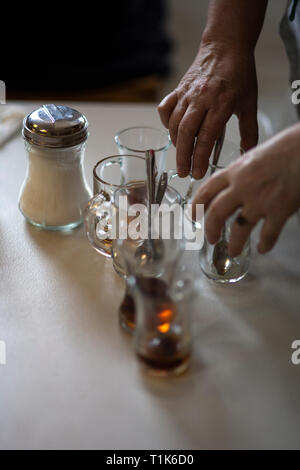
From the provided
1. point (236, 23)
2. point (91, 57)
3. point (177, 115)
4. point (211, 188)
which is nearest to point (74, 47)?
point (91, 57)

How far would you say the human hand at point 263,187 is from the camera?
0.59 m

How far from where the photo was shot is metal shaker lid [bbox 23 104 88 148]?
74 cm

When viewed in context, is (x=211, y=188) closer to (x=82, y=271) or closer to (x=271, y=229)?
(x=271, y=229)

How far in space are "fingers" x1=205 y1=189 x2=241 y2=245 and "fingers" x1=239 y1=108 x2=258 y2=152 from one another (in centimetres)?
26

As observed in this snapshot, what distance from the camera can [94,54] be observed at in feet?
6.51

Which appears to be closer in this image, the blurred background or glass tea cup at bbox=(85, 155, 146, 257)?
glass tea cup at bbox=(85, 155, 146, 257)

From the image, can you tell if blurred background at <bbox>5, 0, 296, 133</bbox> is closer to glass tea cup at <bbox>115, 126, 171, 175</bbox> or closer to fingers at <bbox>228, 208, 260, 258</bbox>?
glass tea cup at <bbox>115, 126, 171, 175</bbox>

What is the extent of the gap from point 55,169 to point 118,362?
30cm

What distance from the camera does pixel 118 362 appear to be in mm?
642

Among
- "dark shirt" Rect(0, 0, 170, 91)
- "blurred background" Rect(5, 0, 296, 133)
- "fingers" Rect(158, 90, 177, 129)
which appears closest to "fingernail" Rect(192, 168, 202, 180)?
"fingers" Rect(158, 90, 177, 129)

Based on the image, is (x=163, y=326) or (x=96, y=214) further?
(x=96, y=214)

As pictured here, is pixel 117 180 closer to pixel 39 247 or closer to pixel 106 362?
pixel 39 247

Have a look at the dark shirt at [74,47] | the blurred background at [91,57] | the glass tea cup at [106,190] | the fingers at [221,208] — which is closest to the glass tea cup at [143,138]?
the glass tea cup at [106,190]
